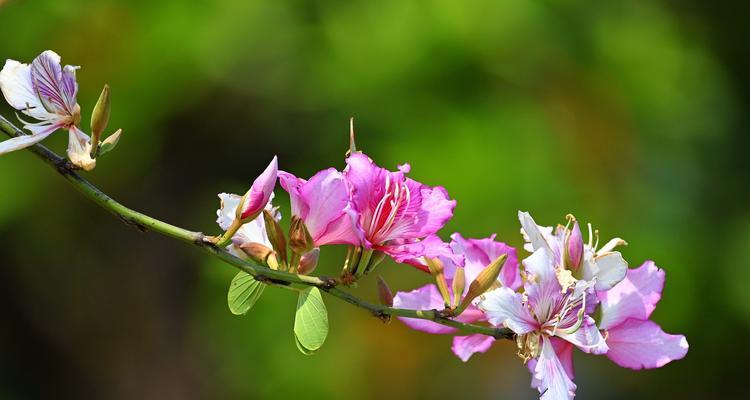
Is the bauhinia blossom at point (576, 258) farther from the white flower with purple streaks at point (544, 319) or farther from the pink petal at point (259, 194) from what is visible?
the pink petal at point (259, 194)

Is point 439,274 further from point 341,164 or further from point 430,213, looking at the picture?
point 341,164

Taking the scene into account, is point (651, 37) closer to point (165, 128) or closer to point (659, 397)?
point (659, 397)

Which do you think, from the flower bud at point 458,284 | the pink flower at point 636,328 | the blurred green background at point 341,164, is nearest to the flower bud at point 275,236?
the flower bud at point 458,284

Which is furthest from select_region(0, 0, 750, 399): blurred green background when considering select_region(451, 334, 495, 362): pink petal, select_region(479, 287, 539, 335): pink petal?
select_region(479, 287, 539, 335): pink petal

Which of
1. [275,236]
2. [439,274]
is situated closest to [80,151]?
[275,236]

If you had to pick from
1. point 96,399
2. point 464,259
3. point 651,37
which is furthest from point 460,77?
point 464,259
